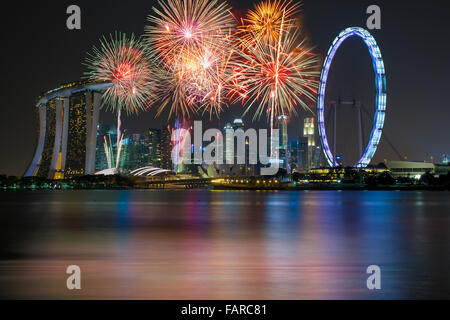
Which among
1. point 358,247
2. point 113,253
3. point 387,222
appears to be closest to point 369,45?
point 387,222

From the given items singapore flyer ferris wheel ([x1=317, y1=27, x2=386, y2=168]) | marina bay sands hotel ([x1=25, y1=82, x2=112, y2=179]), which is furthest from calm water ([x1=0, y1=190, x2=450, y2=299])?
marina bay sands hotel ([x1=25, y1=82, x2=112, y2=179])

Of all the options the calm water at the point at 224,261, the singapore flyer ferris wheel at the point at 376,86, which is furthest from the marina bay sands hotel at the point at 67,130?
the calm water at the point at 224,261

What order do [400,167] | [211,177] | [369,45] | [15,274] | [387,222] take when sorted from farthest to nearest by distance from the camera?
[211,177] < [400,167] < [369,45] < [387,222] < [15,274]

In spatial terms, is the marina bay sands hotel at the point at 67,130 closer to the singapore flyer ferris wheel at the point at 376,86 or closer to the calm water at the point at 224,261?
the singapore flyer ferris wheel at the point at 376,86

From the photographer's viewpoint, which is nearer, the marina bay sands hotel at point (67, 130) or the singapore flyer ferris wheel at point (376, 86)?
the singapore flyer ferris wheel at point (376, 86)
